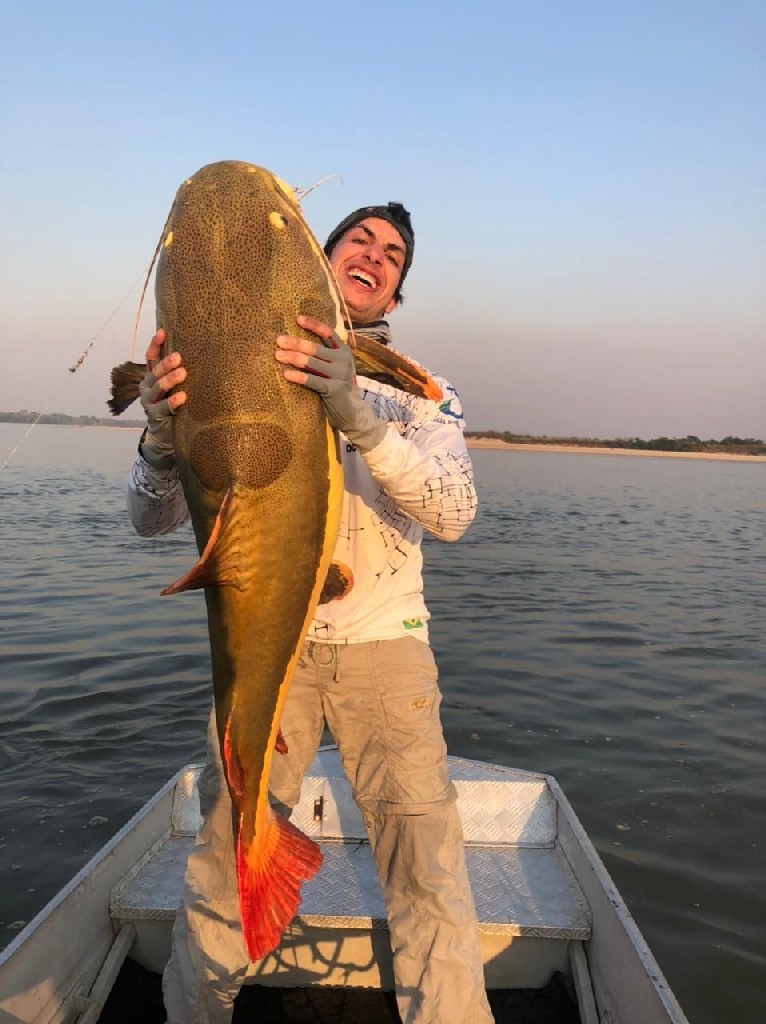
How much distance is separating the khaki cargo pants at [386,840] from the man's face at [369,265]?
1.56m

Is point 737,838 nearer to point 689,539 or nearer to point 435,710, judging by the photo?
point 435,710

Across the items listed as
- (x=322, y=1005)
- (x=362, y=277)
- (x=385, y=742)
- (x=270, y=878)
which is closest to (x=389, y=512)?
(x=385, y=742)

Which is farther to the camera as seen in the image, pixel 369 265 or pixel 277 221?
pixel 369 265

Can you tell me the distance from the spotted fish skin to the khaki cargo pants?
0.72 metres

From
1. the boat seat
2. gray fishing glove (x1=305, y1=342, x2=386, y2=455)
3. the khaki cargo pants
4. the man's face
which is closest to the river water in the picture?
the boat seat

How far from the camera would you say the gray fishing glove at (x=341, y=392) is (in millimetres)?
2293

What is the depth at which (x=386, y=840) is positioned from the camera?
3219 millimetres

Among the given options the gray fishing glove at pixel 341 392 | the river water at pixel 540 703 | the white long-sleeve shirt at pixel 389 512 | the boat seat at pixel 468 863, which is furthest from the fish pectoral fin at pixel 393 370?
the river water at pixel 540 703

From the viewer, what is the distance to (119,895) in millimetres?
4055

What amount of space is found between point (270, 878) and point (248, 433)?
165 cm

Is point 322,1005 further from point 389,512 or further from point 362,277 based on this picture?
point 362,277

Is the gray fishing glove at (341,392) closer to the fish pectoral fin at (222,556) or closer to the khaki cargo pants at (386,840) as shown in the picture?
the fish pectoral fin at (222,556)

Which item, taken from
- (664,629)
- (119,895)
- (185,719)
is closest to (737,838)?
(119,895)

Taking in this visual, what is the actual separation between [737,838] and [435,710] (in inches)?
175
